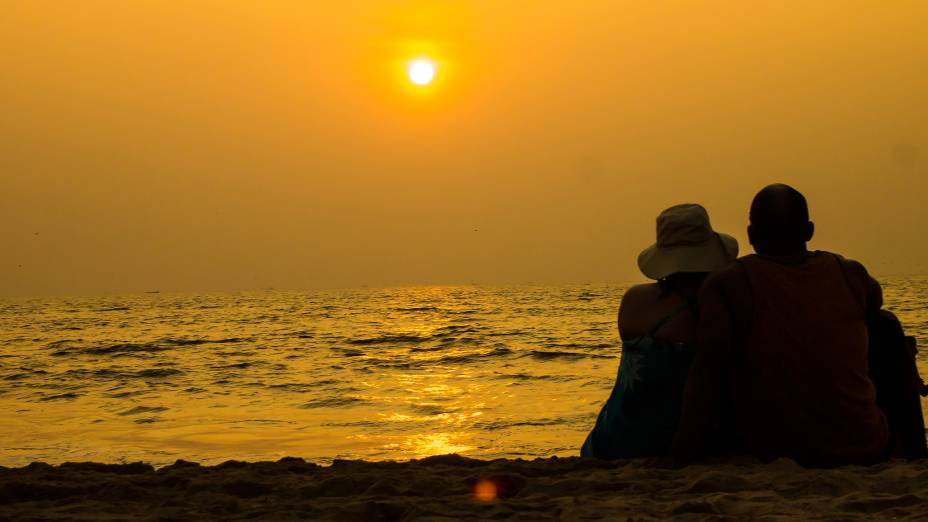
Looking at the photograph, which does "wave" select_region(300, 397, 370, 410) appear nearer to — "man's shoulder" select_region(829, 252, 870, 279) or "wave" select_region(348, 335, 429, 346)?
"man's shoulder" select_region(829, 252, 870, 279)

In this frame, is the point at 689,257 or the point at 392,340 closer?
the point at 689,257

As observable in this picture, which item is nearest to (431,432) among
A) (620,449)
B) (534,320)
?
(620,449)

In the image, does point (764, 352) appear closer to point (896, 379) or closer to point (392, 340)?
point (896, 379)

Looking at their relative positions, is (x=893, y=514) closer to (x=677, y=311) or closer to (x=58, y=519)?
(x=677, y=311)

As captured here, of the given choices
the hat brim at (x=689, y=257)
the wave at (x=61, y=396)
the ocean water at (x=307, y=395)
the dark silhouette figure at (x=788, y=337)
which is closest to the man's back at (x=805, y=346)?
the dark silhouette figure at (x=788, y=337)

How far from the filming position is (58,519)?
11.9ft

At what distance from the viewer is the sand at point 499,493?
3.33 m

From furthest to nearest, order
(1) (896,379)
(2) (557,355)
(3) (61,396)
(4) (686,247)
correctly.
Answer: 1. (2) (557,355)
2. (3) (61,396)
3. (4) (686,247)
4. (1) (896,379)

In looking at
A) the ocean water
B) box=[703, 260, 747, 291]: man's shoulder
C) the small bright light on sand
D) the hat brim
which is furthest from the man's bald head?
the ocean water

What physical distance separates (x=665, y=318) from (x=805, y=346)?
23.0 inches

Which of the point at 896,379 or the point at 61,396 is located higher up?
the point at 896,379

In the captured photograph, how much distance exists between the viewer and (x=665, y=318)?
3900 millimetres

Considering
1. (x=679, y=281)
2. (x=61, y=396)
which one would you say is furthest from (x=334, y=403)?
(x=679, y=281)

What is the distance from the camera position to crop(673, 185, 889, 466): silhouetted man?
3.56 m
